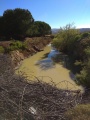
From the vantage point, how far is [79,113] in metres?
5.13

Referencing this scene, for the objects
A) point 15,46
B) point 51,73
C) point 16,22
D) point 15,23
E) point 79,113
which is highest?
point 16,22

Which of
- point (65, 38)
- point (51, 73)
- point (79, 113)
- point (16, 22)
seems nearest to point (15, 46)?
point (65, 38)

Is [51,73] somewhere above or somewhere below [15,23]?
below

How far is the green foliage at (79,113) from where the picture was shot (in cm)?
495

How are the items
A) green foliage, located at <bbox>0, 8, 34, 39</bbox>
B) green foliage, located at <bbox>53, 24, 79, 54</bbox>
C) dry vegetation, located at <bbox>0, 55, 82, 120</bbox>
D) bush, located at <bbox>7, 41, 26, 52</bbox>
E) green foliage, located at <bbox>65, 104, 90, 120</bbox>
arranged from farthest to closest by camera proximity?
green foliage, located at <bbox>0, 8, 34, 39</bbox>, green foliage, located at <bbox>53, 24, 79, 54</bbox>, bush, located at <bbox>7, 41, 26, 52</bbox>, dry vegetation, located at <bbox>0, 55, 82, 120</bbox>, green foliage, located at <bbox>65, 104, 90, 120</bbox>

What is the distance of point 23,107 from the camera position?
5.18 metres

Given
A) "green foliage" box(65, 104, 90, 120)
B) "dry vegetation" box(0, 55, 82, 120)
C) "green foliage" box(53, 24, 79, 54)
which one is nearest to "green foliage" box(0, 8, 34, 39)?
"green foliage" box(53, 24, 79, 54)

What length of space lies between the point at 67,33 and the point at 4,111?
31436 millimetres

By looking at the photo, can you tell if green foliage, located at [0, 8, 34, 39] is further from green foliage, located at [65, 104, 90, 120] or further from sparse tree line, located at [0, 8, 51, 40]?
green foliage, located at [65, 104, 90, 120]

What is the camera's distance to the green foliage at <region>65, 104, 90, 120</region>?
4.95m

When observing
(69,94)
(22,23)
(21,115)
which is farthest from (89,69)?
(22,23)

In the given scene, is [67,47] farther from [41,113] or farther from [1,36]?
[41,113]

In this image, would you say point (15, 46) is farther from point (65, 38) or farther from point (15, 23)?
point (15, 23)

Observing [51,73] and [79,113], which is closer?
[79,113]
